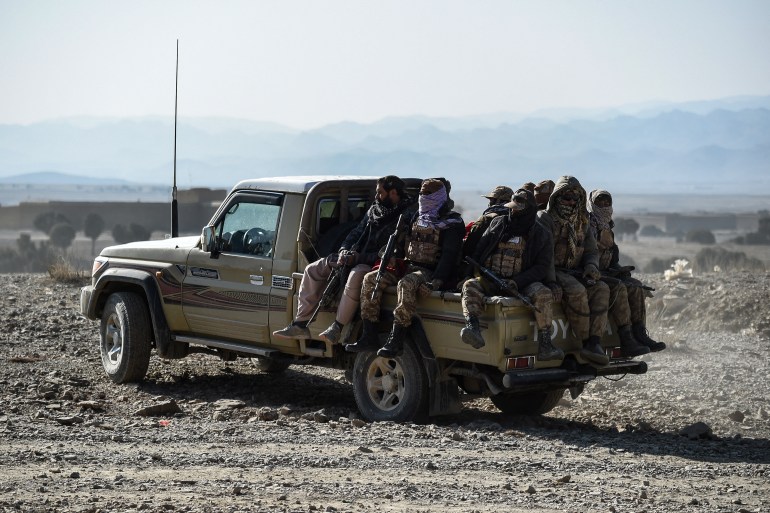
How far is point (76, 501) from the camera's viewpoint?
23.9ft

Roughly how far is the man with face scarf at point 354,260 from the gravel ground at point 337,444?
0.82 m

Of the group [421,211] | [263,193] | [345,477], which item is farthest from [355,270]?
[345,477]

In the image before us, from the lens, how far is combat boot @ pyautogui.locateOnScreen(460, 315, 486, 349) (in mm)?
9359

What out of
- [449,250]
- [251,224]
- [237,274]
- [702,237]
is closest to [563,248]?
[449,250]

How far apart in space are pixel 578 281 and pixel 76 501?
15.3ft

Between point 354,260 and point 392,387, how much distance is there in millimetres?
1131

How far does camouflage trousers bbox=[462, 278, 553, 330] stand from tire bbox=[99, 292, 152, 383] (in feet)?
13.4

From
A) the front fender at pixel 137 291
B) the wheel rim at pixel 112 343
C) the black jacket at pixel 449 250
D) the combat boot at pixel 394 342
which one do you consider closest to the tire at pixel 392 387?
the combat boot at pixel 394 342

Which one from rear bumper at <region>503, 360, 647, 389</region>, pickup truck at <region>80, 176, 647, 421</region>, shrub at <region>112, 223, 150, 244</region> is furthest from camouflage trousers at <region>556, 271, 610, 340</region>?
shrub at <region>112, 223, 150, 244</region>

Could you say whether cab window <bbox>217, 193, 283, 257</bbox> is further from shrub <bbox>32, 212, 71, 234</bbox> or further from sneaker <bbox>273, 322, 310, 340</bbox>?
shrub <bbox>32, 212, 71, 234</bbox>

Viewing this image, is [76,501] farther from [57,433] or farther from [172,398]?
[172,398]

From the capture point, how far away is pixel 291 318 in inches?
433

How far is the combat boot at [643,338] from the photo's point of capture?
1064 cm

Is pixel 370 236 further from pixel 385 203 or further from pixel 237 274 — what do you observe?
pixel 237 274
